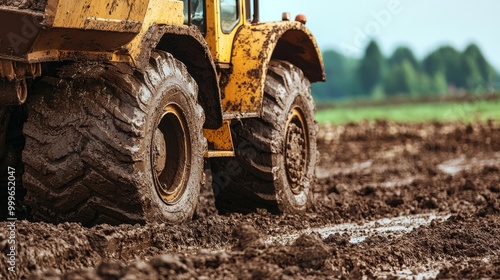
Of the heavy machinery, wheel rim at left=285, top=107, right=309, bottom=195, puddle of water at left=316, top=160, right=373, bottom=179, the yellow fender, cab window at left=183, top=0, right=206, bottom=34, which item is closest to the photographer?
the heavy machinery

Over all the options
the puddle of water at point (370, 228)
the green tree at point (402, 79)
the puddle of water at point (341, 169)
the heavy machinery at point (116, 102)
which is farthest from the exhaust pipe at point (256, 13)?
the green tree at point (402, 79)

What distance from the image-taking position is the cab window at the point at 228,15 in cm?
844

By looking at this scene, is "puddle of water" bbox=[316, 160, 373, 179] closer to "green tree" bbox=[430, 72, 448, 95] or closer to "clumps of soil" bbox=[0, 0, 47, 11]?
"clumps of soil" bbox=[0, 0, 47, 11]

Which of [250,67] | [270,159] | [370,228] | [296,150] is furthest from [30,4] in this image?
[296,150]

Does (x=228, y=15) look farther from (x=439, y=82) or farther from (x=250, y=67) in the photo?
(x=439, y=82)

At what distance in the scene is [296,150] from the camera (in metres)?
9.28

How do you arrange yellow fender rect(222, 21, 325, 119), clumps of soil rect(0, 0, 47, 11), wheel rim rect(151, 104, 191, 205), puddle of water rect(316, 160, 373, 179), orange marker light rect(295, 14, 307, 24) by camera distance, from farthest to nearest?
1. puddle of water rect(316, 160, 373, 179)
2. orange marker light rect(295, 14, 307, 24)
3. yellow fender rect(222, 21, 325, 119)
4. wheel rim rect(151, 104, 191, 205)
5. clumps of soil rect(0, 0, 47, 11)

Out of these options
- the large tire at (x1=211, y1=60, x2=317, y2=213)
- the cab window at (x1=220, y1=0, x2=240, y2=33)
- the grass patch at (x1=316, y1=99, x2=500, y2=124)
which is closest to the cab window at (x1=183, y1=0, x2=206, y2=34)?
the cab window at (x1=220, y1=0, x2=240, y2=33)

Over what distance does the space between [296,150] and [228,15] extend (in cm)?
151

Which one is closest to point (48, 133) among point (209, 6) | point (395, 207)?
point (209, 6)

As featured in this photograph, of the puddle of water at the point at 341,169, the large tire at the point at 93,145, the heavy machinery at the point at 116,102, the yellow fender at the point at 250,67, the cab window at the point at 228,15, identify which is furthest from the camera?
the puddle of water at the point at 341,169

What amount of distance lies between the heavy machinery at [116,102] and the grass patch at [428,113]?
24.1m

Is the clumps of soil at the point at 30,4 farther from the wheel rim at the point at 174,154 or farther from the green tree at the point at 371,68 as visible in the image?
the green tree at the point at 371,68

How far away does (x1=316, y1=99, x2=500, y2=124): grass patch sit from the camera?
33.7 meters
